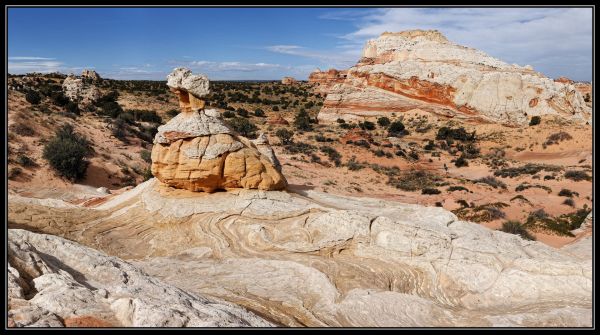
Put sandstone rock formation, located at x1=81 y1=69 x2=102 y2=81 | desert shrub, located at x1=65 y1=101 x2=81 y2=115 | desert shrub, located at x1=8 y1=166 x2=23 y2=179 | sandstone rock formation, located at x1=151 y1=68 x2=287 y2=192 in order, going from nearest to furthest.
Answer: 1. sandstone rock formation, located at x1=151 y1=68 x2=287 y2=192
2. desert shrub, located at x1=8 y1=166 x2=23 y2=179
3. desert shrub, located at x1=65 y1=101 x2=81 y2=115
4. sandstone rock formation, located at x1=81 y1=69 x2=102 y2=81

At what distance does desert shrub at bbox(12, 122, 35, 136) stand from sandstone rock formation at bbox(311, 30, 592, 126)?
35.7 metres

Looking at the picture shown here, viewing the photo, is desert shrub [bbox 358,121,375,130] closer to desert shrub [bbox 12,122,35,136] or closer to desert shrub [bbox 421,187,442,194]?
desert shrub [bbox 421,187,442,194]

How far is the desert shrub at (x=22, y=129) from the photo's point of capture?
2258 cm

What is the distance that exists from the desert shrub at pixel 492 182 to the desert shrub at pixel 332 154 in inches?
393

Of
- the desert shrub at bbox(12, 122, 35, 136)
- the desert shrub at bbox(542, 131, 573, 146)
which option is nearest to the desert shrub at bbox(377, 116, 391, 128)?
the desert shrub at bbox(542, 131, 573, 146)

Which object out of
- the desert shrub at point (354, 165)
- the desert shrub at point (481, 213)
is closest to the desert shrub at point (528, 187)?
the desert shrub at point (481, 213)

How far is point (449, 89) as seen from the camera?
5078 centimetres

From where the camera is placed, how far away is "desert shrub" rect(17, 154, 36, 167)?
19.8 metres

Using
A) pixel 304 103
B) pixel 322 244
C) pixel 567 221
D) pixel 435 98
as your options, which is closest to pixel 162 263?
pixel 322 244

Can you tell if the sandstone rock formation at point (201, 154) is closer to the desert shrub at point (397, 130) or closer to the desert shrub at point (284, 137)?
the desert shrub at point (284, 137)

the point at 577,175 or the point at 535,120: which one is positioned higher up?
the point at 535,120

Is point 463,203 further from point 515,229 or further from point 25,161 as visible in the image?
point 25,161

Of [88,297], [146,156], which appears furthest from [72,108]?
[88,297]

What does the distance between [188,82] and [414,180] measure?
65.9 feet
